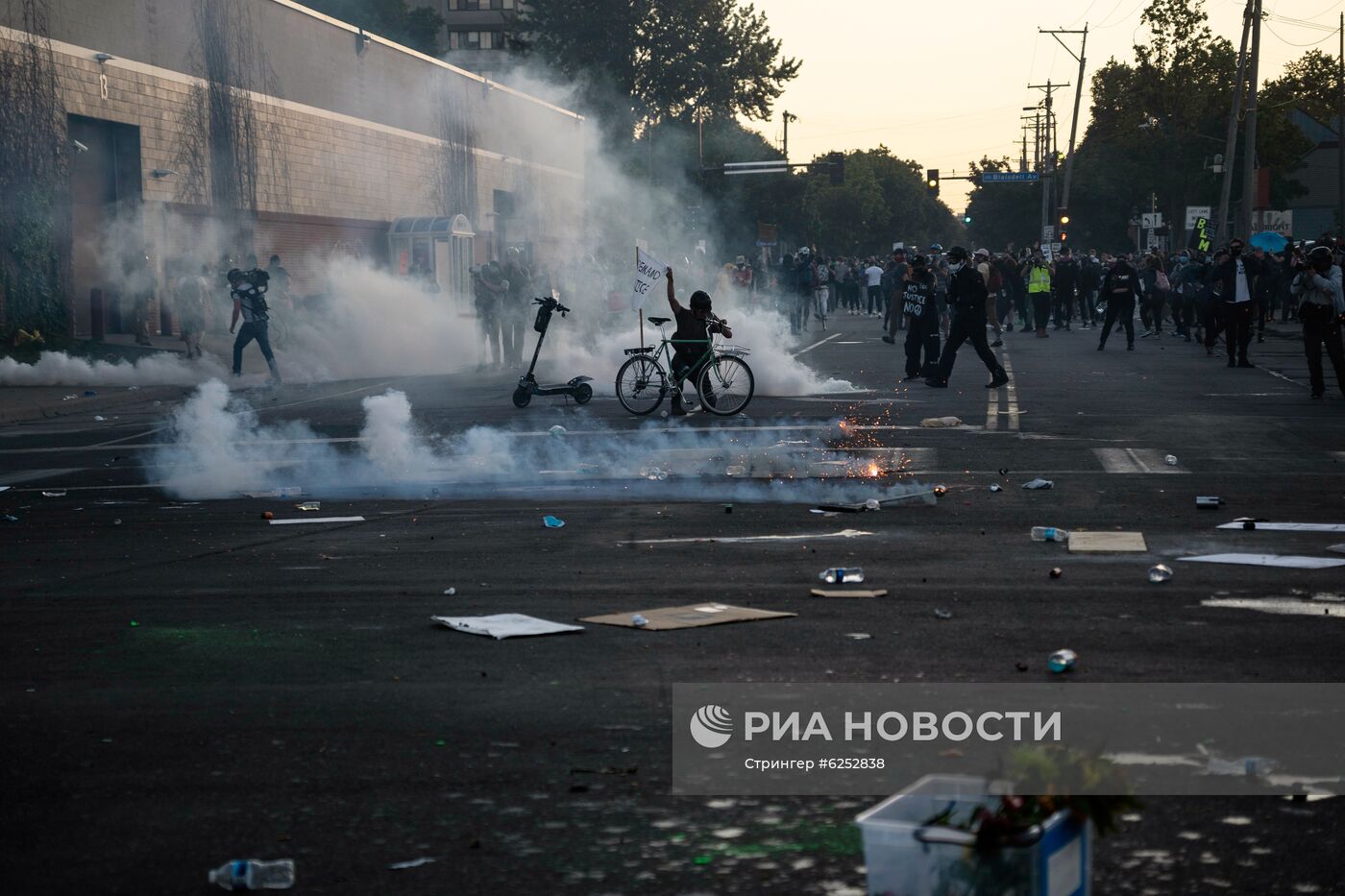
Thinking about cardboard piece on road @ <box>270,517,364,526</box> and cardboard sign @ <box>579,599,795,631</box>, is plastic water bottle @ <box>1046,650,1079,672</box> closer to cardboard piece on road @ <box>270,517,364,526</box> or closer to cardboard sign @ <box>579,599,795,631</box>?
cardboard sign @ <box>579,599,795,631</box>

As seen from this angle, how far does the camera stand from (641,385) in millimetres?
18328

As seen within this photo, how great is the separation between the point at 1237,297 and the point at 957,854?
23.9 metres

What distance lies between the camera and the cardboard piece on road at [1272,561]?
28.2 feet

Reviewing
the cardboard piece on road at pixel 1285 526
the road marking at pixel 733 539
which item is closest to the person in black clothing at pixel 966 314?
the cardboard piece on road at pixel 1285 526

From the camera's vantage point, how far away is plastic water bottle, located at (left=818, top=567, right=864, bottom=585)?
826cm

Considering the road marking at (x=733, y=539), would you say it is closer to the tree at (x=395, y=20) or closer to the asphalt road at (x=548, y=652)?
the asphalt road at (x=548, y=652)

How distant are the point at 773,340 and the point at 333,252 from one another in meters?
28.3

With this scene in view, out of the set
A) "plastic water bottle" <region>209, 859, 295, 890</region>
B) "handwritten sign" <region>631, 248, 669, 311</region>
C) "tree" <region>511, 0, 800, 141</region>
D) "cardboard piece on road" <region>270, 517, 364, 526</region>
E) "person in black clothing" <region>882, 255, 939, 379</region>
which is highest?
"tree" <region>511, 0, 800, 141</region>


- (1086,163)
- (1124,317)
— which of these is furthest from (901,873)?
(1086,163)

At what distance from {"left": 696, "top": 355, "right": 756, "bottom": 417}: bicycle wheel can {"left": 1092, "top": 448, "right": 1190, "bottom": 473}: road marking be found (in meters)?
4.83

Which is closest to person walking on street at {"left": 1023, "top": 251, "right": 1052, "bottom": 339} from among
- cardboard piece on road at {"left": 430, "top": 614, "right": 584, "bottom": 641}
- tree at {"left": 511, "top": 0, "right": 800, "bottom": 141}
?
cardboard piece on road at {"left": 430, "top": 614, "right": 584, "bottom": 641}

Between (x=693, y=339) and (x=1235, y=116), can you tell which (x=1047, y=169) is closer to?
(x=1235, y=116)

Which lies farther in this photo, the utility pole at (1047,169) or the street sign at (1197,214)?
the utility pole at (1047,169)

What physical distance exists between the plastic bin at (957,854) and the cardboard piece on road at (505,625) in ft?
13.2
